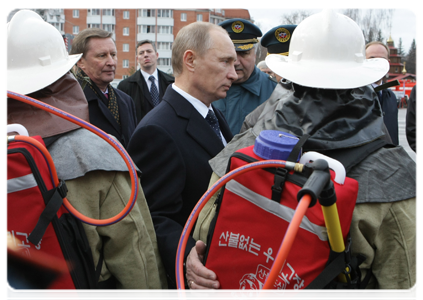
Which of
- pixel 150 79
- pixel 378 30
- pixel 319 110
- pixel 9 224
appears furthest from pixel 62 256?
pixel 378 30

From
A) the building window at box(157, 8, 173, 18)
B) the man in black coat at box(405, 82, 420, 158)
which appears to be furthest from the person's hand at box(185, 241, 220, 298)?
the building window at box(157, 8, 173, 18)

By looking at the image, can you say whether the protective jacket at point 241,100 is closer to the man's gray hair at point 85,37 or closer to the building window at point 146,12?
the man's gray hair at point 85,37

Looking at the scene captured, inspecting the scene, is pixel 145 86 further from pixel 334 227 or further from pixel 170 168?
pixel 334 227

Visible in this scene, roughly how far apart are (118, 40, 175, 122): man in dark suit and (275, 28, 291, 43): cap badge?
251cm

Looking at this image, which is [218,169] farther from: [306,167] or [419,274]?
[419,274]

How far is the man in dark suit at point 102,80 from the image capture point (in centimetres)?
399

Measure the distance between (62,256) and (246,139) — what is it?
889 mm

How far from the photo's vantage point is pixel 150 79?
6301 mm

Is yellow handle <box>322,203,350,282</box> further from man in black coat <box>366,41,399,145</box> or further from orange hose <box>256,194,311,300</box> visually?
man in black coat <box>366,41,399,145</box>

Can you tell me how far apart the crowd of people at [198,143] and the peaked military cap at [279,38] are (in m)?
1.86

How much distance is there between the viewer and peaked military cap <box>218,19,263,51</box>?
4094 millimetres

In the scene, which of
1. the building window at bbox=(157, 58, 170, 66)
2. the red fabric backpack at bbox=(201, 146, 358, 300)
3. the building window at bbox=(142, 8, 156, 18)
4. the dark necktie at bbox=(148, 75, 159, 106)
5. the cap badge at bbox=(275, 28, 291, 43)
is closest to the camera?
the red fabric backpack at bbox=(201, 146, 358, 300)

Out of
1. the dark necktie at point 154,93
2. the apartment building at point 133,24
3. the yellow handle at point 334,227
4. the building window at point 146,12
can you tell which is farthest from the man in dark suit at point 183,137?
the building window at point 146,12

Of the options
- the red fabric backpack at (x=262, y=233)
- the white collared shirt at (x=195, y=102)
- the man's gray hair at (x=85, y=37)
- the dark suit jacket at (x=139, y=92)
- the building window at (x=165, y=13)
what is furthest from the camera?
the building window at (x=165, y=13)
